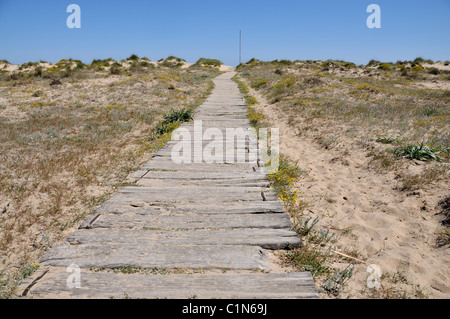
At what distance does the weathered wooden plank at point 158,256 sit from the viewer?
9.47 ft

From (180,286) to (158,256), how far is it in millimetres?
546

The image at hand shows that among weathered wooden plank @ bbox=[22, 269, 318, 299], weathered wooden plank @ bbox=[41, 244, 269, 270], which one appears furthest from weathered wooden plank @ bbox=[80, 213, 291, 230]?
weathered wooden plank @ bbox=[22, 269, 318, 299]

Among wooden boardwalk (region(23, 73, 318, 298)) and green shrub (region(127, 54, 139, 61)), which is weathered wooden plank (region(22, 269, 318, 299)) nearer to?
wooden boardwalk (region(23, 73, 318, 298))

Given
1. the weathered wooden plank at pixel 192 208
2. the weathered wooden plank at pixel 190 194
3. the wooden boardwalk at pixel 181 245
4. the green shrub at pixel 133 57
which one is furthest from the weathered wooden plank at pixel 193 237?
the green shrub at pixel 133 57

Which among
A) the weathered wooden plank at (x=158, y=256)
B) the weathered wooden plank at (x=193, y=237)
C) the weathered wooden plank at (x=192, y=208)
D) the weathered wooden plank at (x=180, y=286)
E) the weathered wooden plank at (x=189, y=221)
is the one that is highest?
the weathered wooden plank at (x=192, y=208)

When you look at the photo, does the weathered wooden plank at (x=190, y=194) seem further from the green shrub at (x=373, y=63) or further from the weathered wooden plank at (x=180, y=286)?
A: the green shrub at (x=373, y=63)

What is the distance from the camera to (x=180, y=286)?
8.55 ft

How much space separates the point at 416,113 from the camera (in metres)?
9.77

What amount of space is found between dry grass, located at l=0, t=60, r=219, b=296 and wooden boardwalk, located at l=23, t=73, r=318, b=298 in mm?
531

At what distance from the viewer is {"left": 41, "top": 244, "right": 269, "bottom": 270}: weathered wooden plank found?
2.89 meters

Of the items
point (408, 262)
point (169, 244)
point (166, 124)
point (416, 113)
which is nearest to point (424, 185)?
point (408, 262)

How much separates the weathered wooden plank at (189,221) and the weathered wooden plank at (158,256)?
1.40 feet
